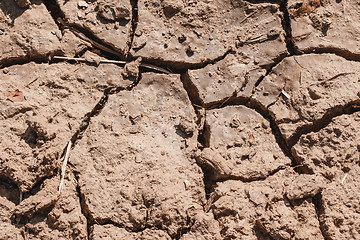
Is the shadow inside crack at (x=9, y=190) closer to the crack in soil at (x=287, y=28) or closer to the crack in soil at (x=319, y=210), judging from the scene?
the crack in soil at (x=319, y=210)

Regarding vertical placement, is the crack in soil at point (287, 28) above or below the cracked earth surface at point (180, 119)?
above

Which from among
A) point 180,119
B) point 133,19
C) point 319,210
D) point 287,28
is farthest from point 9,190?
point 287,28

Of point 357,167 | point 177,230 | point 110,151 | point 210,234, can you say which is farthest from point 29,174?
point 357,167

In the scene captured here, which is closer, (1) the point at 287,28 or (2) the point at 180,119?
(2) the point at 180,119

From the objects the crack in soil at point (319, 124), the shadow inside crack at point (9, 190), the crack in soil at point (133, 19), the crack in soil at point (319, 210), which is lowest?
the shadow inside crack at point (9, 190)

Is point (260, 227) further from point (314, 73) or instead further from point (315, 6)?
point (315, 6)

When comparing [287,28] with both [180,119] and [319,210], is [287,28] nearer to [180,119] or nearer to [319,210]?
[180,119]

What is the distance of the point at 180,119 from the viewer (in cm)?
276

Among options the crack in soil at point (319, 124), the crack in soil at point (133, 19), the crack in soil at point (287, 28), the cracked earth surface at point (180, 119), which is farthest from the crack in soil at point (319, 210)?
the crack in soil at point (133, 19)

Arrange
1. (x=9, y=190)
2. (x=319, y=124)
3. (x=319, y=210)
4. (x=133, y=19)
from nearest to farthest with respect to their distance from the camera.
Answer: (x=9, y=190)
(x=319, y=210)
(x=319, y=124)
(x=133, y=19)

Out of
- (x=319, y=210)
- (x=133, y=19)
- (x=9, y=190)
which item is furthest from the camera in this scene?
(x=133, y=19)

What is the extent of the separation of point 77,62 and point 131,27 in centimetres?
44

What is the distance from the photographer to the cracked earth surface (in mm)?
2475

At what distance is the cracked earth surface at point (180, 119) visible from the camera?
247 cm
